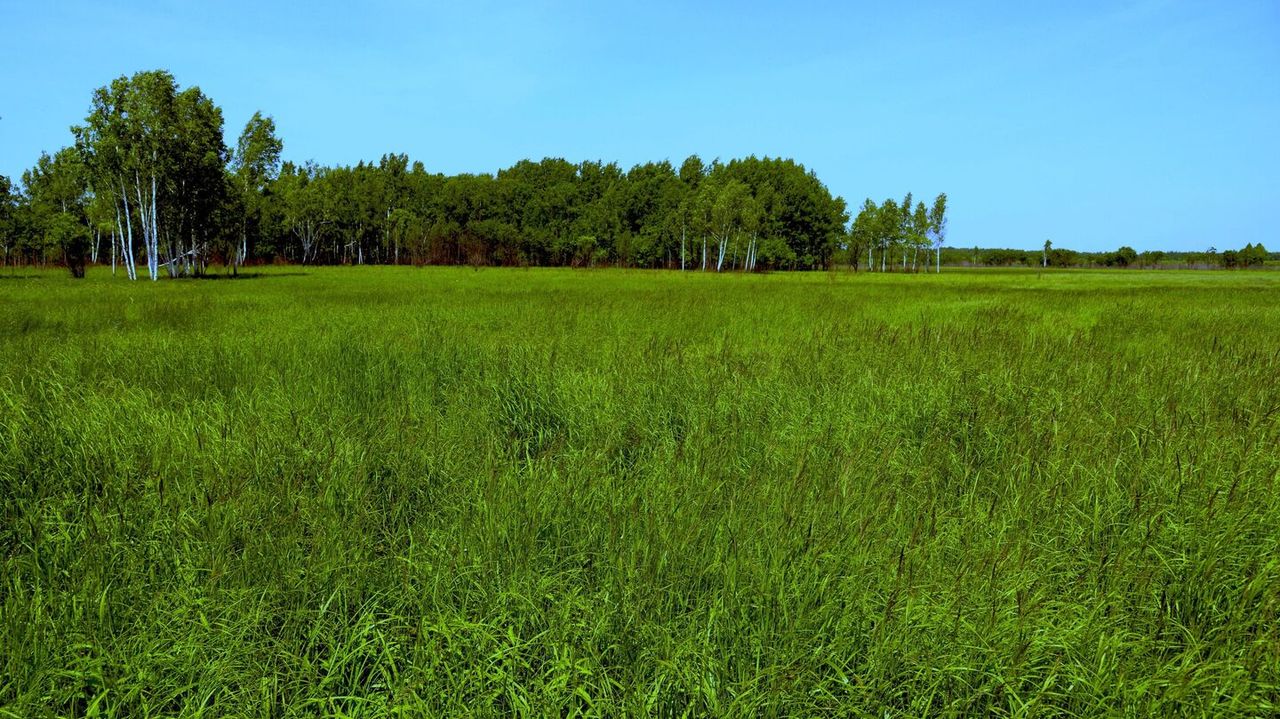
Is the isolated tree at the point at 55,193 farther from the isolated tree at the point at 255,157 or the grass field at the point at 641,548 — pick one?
the grass field at the point at 641,548

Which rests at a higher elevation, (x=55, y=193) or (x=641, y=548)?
(x=55, y=193)

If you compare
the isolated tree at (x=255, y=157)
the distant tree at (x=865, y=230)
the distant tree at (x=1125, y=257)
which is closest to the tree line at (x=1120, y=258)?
the distant tree at (x=1125, y=257)

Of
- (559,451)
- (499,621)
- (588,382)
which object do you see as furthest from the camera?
(588,382)

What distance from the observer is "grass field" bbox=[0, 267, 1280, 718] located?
6.77 feet

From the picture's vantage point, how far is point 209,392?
5.68 meters

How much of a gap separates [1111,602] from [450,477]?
10.6 ft

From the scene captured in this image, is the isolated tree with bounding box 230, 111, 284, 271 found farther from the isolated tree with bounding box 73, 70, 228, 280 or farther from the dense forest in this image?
the isolated tree with bounding box 73, 70, 228, 280

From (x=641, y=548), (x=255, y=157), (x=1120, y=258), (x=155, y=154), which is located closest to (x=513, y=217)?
(x=255, y=157)

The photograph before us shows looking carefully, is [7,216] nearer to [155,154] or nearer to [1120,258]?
[155,154]

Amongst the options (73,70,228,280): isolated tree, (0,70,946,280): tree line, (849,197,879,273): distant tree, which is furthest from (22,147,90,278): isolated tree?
(849,197,879,273): distant tree

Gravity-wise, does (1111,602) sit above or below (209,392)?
below

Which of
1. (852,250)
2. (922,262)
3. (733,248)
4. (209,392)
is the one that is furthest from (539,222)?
(209,392)

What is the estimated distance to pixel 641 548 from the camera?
265cm

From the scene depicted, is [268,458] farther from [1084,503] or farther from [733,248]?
[733,248]
